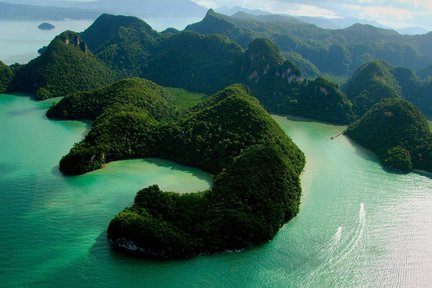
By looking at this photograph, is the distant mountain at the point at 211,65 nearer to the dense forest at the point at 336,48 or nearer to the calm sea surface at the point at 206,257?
the calm sea surface at the point at 206,257

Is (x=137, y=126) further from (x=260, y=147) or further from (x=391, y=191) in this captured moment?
(x=391, y=191)

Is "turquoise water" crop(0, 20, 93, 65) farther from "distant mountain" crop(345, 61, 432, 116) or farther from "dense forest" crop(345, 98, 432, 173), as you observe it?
"dense forest" crop(345, 98, 432, 173)

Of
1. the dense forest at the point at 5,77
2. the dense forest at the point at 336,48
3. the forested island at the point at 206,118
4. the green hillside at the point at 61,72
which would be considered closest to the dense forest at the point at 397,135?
the forested island at the point at 206,118

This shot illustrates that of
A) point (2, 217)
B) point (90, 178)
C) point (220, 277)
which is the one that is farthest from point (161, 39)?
point (220, 277)

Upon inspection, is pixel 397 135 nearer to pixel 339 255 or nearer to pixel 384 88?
pixel 384 88

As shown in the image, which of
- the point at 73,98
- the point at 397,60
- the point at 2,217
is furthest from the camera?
the point at 397,60

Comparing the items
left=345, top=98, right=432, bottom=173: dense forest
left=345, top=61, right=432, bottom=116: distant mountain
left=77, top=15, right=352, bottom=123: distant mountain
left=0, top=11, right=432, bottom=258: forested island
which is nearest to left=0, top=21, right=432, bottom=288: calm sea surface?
left=0, top=11, right=432, bottom=258: forested island

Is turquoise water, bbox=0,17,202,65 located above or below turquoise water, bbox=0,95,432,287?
above
